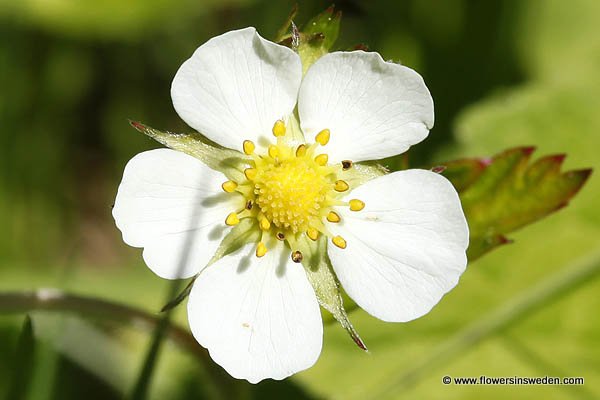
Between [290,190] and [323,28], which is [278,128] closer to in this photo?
[290,190]

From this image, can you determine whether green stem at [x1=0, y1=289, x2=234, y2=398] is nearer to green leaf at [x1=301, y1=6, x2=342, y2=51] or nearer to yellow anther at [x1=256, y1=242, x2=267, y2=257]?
yellow anther at [x1=256, y1=242, x2=267, y2=257]

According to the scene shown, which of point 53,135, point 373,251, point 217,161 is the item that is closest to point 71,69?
point 53,135

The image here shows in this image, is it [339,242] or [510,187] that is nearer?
[339,242]

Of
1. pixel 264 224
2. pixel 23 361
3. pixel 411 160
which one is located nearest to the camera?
pixel 264 224

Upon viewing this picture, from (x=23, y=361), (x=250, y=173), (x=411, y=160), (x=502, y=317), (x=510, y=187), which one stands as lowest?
(x=23, y=361)

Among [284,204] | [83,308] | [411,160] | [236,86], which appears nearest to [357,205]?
[284,204]

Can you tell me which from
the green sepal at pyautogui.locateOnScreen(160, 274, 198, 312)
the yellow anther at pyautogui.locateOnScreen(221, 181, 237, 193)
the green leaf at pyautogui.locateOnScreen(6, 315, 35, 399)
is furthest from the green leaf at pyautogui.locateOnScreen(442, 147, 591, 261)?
the green leaf at pyautogui.locateOnScreen(6, 315, 35, 399)

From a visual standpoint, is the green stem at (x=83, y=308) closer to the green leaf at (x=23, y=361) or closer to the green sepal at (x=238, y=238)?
the green leaf at (x=23, y=361)
